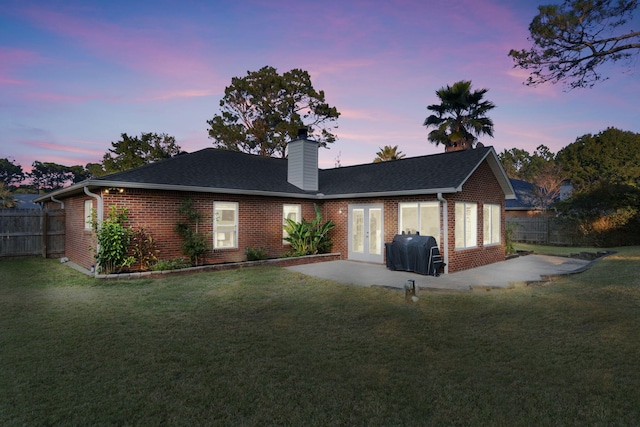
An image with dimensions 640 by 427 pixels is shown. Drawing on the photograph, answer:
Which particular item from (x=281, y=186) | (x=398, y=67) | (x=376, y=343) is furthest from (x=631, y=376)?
(x=398, y=67)

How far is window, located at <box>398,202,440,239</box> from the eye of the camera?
37.7ft

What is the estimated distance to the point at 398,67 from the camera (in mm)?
14961

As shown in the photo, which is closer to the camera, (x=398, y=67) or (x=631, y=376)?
(x=631, y=376)

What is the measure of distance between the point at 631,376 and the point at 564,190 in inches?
1405

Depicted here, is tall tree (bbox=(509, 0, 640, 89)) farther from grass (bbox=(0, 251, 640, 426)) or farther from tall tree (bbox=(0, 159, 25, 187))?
tall tree (bbox=(0, 159, 25, 187))

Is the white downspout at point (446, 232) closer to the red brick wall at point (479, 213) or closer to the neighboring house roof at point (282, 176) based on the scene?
the red brick wall at point (479, 213)

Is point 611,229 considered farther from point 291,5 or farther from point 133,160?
point 133,160

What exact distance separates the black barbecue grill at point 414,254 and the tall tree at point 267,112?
22.5 m

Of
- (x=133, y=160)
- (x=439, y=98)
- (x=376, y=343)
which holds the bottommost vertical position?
(x=376, y=343)

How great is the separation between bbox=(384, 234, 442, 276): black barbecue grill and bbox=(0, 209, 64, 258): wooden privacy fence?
13447 millimetres

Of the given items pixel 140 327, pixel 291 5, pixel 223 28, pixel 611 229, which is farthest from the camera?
pixel 611 229

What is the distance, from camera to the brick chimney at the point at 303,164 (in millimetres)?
15430

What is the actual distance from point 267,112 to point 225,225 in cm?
2302

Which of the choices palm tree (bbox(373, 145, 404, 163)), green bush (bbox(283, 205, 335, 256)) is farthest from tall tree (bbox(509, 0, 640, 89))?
palm tree (bbox(373, 145, 404, 163))
